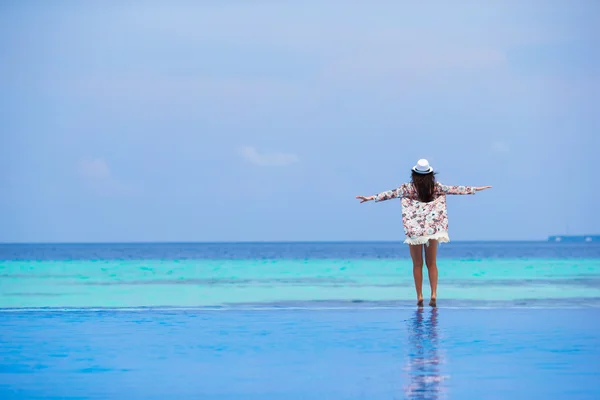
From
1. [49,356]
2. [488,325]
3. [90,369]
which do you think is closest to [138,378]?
[90,369]

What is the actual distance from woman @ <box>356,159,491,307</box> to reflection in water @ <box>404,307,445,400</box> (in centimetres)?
142

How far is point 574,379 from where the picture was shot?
21.9 ft

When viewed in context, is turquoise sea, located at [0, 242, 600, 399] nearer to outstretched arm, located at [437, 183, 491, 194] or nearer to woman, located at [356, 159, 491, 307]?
woman, located at [356, 159, 491, 307]

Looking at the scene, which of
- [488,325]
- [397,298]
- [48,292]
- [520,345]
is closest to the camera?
[520,345]

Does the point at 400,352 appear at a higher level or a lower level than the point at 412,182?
lower

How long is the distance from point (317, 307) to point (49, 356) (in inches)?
232

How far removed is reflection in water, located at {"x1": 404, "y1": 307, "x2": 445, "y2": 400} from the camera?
6165 mm

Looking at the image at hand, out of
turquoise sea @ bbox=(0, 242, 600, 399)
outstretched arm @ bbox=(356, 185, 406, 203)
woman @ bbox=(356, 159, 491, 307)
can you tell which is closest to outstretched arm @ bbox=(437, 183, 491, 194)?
woman @ bbox=(356, 159, 491, 307)

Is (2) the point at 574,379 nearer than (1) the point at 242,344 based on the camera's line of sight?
Yes

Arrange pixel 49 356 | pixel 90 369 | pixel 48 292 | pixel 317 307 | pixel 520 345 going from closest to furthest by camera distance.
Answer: pixel 90 369 < pixel 49 356 < pixel 520 345 < pixel 317 307 < pixel 48 292

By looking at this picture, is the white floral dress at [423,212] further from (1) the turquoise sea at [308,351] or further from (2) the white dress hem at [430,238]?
(1) the turquoise sea at [308,351]

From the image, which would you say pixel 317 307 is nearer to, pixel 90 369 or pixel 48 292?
pixel 90 369

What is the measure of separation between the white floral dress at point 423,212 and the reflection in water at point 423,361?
1434 mm

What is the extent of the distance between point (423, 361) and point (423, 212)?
16.8 ft
